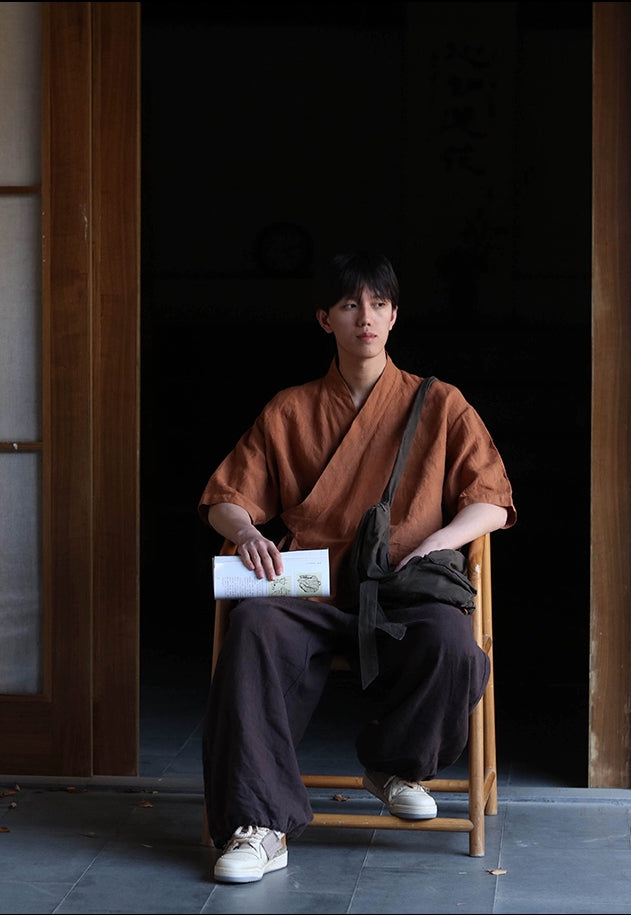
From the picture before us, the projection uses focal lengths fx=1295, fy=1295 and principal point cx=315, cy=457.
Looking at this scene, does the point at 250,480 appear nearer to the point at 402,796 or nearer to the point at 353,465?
the point at 353,465

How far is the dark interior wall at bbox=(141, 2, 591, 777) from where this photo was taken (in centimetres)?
635

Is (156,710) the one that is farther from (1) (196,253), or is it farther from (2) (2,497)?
(1) (196,253)

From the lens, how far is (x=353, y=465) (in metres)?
2.93

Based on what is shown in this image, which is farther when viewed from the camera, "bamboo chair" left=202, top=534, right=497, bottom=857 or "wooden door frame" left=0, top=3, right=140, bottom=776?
"wooden door frame" left=0, top=3, right=140, bottom=776

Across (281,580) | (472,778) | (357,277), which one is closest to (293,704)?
(281,580)

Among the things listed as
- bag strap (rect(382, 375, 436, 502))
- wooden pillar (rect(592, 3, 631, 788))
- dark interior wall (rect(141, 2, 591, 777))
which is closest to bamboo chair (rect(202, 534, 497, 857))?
bag strap (rect(382, 375, 436, 502))

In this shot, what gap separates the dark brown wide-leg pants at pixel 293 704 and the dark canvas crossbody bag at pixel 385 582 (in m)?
0.04

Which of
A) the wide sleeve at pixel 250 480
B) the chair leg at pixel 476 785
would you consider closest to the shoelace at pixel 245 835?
the chair leg at pixel 476 785

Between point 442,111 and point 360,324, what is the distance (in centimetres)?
376

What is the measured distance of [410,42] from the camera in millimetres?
6344

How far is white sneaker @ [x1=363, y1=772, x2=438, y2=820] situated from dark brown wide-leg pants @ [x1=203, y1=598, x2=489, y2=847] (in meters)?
0.08

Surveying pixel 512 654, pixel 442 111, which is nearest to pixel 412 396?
pixel 512 654

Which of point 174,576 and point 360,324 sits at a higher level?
point 360,324

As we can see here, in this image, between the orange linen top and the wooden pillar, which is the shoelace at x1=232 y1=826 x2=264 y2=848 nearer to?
the orange linen top
